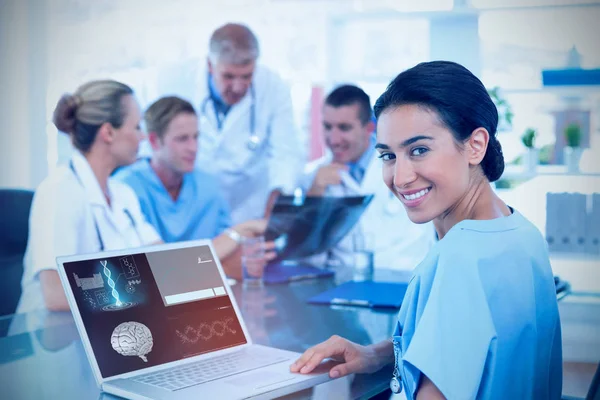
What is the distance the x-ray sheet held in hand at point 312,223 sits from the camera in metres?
2.42

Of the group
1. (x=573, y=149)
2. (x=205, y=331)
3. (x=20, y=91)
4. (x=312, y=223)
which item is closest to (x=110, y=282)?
(x=205, y=331)

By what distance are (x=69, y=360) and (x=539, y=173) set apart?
2634 millimetres

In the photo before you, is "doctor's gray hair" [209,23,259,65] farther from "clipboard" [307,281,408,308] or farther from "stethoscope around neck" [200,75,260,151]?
"clipboard" [307,281,408,308]

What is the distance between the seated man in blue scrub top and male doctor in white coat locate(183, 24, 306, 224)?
2.6 inches

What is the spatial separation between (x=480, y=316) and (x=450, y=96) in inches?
14.2

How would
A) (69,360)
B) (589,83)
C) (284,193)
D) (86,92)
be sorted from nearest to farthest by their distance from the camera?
(69,360)
(86,92)
(284,193)
(589,83)

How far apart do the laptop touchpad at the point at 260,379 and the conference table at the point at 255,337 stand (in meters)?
0.04

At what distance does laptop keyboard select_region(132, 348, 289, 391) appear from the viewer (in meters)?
1.08

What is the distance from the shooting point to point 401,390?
42.8 inches

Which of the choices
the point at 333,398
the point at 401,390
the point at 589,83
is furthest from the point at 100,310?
the point at 589,83

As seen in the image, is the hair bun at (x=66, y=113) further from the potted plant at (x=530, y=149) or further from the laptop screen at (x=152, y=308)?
the potted plant at (x=530, y=149)

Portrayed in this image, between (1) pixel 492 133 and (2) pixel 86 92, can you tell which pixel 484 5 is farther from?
(1) pixel 492 133

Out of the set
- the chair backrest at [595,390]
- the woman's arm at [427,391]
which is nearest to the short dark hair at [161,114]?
the woman's arm at [427,391]

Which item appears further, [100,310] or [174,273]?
[174,273]
